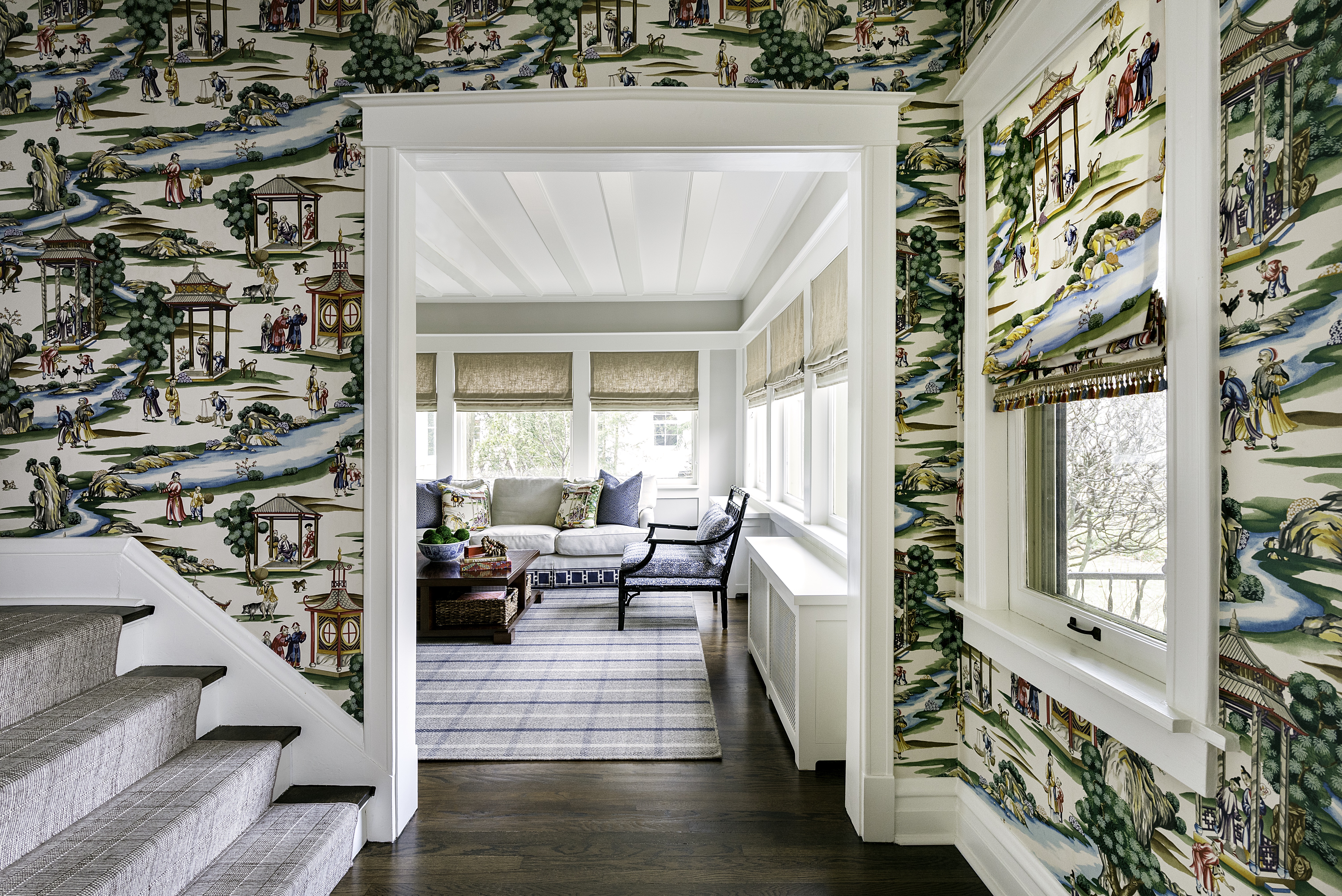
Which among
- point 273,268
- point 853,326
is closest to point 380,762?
point 273,268

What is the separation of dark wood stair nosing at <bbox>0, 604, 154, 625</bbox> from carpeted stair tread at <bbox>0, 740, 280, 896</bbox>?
0.45m

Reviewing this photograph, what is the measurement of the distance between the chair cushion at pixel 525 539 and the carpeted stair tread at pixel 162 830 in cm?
384

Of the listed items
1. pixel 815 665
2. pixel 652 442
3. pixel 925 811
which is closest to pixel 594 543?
pixel 652 442

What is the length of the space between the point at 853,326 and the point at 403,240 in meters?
1.55

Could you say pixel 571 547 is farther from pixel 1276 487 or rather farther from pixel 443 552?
pixel 1276 487

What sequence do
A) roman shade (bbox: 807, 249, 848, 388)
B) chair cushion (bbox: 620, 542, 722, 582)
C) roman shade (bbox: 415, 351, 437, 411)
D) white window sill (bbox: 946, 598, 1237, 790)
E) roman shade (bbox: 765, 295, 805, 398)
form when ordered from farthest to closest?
roman shade (bbox: 415, 351, 437, 411)
chair cushion (bbox: 620, 542, 722, 582)
roman shade (bbox: 765, 295, 805, 398)
roman shade (bbox: 807, 249, 848, 388)
white window sill (bbox: 946, 598, 1237, 790)

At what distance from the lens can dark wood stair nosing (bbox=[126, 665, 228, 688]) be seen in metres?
2.09

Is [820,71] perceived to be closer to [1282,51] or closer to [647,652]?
[1282,51]

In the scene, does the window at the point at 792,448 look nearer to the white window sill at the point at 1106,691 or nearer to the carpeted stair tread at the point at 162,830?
the white window sill at the point at 1106,691

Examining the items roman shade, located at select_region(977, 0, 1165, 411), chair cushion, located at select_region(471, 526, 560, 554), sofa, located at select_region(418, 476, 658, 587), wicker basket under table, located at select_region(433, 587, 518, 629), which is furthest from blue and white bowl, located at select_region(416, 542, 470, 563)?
roman shade, located at select_region(977, 0, 1165, 411)

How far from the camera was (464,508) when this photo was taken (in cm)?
620

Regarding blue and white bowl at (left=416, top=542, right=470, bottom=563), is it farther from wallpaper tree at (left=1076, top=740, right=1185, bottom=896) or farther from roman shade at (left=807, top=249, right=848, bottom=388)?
wallpaper tree at (left=1076, top=740, right=1185, bottom=896)

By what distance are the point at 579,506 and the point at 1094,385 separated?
521cm

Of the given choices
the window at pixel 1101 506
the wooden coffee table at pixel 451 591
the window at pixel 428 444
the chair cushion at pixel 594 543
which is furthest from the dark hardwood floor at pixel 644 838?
the window at pixel 428 444
